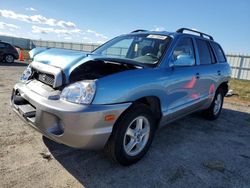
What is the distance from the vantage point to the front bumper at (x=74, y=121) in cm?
248

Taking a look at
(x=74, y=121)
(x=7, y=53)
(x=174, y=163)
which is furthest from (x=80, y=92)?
(x=7, y=53)

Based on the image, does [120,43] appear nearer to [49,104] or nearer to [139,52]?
[139,52]

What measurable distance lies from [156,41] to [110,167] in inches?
81.0

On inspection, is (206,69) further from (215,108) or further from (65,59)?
(65,59)

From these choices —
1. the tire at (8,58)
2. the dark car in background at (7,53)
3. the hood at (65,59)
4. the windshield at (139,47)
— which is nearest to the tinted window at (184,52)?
the windshield at (139,47)

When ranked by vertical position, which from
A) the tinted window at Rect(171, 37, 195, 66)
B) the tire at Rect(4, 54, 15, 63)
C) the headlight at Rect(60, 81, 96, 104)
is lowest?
the tire at Rect(4, 54, 15, 63)

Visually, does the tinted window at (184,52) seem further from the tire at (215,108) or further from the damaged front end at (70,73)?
the tire at (215,108)

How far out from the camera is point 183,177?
2.99 metres

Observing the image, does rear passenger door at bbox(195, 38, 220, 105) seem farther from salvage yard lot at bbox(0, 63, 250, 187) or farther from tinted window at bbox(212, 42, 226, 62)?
salvage yard lot at bbox(0, 63, 250, 187)

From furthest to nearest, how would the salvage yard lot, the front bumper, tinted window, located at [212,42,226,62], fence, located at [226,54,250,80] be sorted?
fence, located at [226,54,250,80], tinted window, located at [212,42,226,62], the salvage yard lot, the front bumper

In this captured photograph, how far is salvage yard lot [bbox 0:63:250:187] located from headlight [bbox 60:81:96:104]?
92 cm

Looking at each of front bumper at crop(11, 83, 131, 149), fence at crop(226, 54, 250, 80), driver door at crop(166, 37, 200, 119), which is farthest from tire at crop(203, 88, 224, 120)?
fence at crop(226, 54, 250, 80)

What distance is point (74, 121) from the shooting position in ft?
8.11

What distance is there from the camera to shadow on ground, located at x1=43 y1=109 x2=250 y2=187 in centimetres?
287
